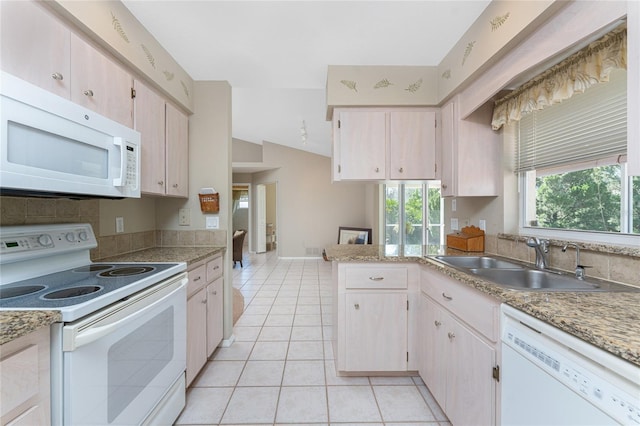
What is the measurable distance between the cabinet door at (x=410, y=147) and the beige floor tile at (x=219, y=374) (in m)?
1.96

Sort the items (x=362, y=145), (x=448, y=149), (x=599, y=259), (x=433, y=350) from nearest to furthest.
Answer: (x=599, y=259) < (x=433, y=350) < (x=448, y=149) < (x=362, y=145)

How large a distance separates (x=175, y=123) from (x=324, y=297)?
2730 mm

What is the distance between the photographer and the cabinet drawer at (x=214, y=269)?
1.99 metres

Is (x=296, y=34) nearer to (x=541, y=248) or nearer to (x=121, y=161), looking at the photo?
(x=121, y=161)

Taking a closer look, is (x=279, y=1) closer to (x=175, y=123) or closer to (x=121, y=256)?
(x=175, y=123)

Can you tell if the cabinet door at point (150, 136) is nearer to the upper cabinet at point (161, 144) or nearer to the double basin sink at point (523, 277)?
the upper cabinet at point (161, 144)

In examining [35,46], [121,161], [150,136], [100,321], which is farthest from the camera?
[150,136]

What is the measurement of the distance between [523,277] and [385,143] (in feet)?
4.35

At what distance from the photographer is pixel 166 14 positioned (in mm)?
1601

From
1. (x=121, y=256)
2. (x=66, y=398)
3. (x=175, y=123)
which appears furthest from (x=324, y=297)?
(x=66, y=398)

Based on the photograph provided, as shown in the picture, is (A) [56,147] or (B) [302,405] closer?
(A) [56,147]

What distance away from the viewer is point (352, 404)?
1647 mm

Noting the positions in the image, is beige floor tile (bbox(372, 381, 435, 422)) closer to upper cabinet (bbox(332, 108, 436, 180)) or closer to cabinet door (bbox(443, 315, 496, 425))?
cabinet door (bbox(443, 315, 496, 425))

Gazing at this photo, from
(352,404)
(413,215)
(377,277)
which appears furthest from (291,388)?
(413,215)
